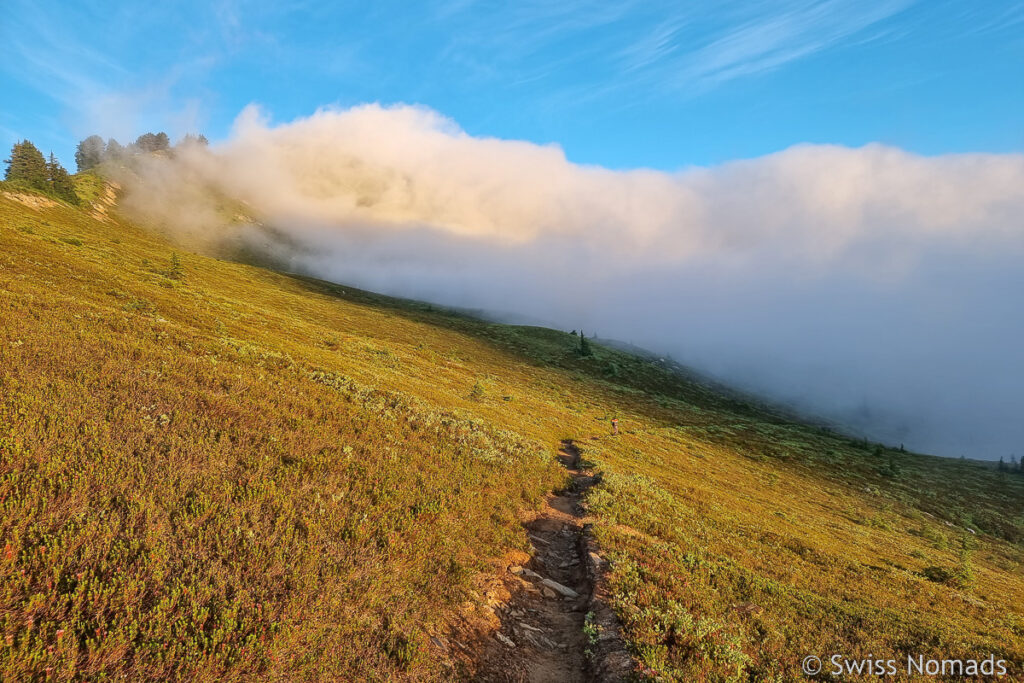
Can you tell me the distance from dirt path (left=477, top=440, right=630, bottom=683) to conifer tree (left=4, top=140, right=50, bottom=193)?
579 ft

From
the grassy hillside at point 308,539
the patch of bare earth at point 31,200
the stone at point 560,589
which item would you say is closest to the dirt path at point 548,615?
the stone at point 560,589

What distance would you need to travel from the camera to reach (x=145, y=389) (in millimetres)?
11773

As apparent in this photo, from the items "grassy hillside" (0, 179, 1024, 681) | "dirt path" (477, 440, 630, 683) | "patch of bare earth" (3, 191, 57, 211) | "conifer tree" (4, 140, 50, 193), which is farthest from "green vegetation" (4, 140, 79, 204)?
"dirt path" (477, 440, 630, 683)

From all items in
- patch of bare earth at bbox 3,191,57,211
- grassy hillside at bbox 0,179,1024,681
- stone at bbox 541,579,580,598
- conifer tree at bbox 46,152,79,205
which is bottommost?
stone at bbox 541,579,580,598

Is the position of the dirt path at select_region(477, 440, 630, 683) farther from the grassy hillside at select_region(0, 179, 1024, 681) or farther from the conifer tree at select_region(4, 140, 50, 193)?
A: the conifer tree at select_region(4, 140, 50, 193)

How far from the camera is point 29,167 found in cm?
12050

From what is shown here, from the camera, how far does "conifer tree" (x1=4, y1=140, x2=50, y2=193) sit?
390 feet

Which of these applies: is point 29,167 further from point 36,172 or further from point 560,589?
point 560,589

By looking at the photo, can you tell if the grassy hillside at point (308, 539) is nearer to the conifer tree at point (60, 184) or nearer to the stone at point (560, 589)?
the stone at point (560, 589)

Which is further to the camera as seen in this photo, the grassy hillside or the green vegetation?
the green vegetation

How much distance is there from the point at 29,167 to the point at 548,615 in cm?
18971

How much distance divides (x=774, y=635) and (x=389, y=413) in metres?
14.6

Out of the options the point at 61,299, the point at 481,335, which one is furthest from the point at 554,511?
the point at 481,335

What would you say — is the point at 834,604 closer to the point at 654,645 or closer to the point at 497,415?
the point at 654,645
